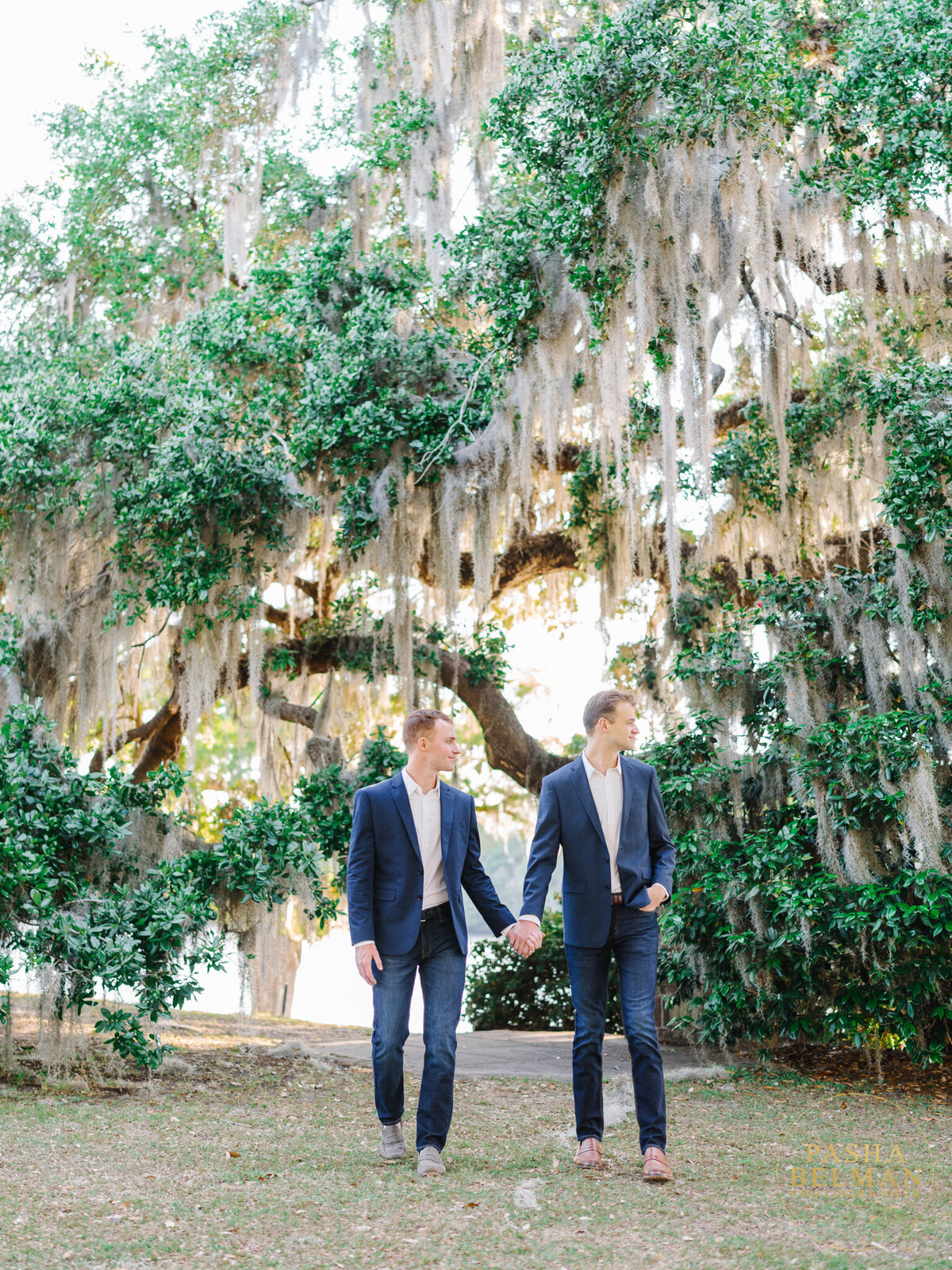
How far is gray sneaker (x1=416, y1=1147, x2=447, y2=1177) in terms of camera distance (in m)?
3.50

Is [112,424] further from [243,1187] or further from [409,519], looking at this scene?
[243,1187]

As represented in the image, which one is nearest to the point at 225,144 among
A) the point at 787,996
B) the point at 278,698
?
the point at 278,698

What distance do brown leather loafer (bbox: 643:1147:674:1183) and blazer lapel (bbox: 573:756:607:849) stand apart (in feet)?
3.05

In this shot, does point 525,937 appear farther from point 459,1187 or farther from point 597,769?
point 459,1187

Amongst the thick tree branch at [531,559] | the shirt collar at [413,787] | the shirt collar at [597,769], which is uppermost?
the thick tree branch at [531,559]

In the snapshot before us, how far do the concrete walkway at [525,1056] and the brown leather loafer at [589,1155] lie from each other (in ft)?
7.72

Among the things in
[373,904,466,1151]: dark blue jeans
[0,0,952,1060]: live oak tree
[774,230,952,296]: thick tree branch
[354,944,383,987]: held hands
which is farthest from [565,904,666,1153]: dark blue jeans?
[774,230,952,296]: thick tree branch

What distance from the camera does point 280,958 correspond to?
13531 mm

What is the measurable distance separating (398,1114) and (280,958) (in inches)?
405

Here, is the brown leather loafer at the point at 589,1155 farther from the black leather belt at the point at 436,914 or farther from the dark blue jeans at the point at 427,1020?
the black leather belt at the point at 436,914

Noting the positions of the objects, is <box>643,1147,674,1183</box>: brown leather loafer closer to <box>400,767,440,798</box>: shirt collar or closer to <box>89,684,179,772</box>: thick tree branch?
<box>400,767,440,798</box>: shirt collar

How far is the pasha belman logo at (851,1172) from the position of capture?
3334 mm

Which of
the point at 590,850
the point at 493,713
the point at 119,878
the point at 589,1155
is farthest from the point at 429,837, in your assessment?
the point at 493,713

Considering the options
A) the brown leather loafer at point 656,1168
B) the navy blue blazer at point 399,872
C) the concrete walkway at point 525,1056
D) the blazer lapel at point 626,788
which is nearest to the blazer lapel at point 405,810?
the navy blue blazer at point 399,872
